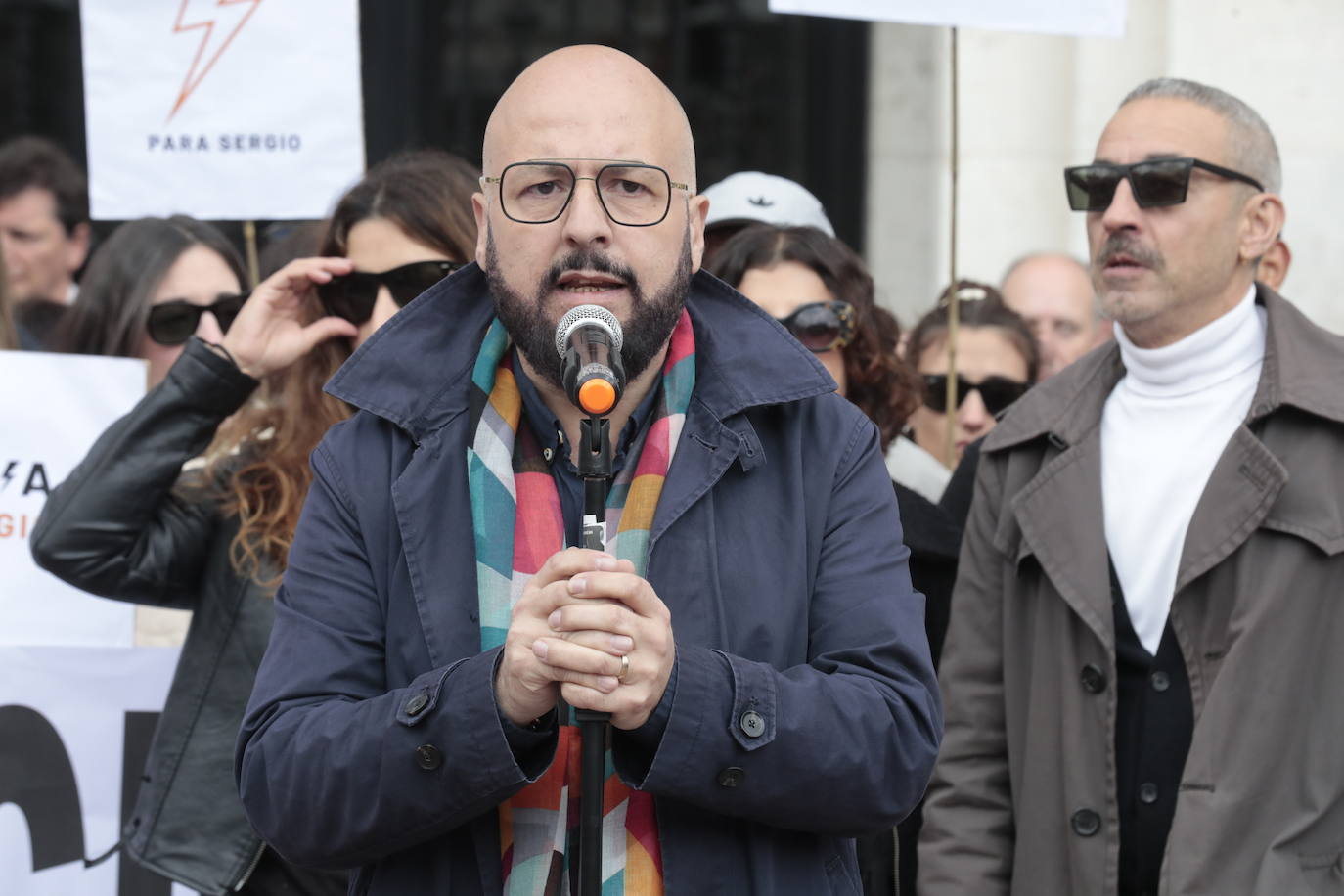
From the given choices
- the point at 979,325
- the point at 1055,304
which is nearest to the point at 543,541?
the point at 979,325

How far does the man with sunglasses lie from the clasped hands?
51.7 inches

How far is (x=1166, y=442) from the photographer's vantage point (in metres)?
3.31

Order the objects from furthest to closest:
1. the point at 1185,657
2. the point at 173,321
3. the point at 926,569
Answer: the point at 173,321
the point at 926,569
the point at 1185,657

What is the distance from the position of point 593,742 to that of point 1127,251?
1.80m

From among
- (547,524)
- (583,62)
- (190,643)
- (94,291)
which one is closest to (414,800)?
Answer: (547,524)

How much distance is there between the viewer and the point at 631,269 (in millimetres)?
2455

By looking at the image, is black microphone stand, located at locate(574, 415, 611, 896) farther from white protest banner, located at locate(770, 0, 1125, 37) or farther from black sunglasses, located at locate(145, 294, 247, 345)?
white protest banner, located at locate(770, 0, 1125, 37)

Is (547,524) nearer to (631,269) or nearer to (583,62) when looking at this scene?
(631,269)

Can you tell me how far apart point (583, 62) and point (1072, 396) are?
1.41 metres

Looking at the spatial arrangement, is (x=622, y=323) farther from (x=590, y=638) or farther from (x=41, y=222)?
(x=41, y=222)

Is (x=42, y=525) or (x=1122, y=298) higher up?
(x=1122, y=298)

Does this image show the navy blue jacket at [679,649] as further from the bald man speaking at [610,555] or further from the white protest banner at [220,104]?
the white protest banner at [220,104]

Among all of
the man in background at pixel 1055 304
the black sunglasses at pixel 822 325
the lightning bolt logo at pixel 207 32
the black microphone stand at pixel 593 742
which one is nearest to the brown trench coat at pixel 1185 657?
the black sunglasses at pixel 822 325

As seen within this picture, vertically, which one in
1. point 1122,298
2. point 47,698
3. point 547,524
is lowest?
point 47,698
